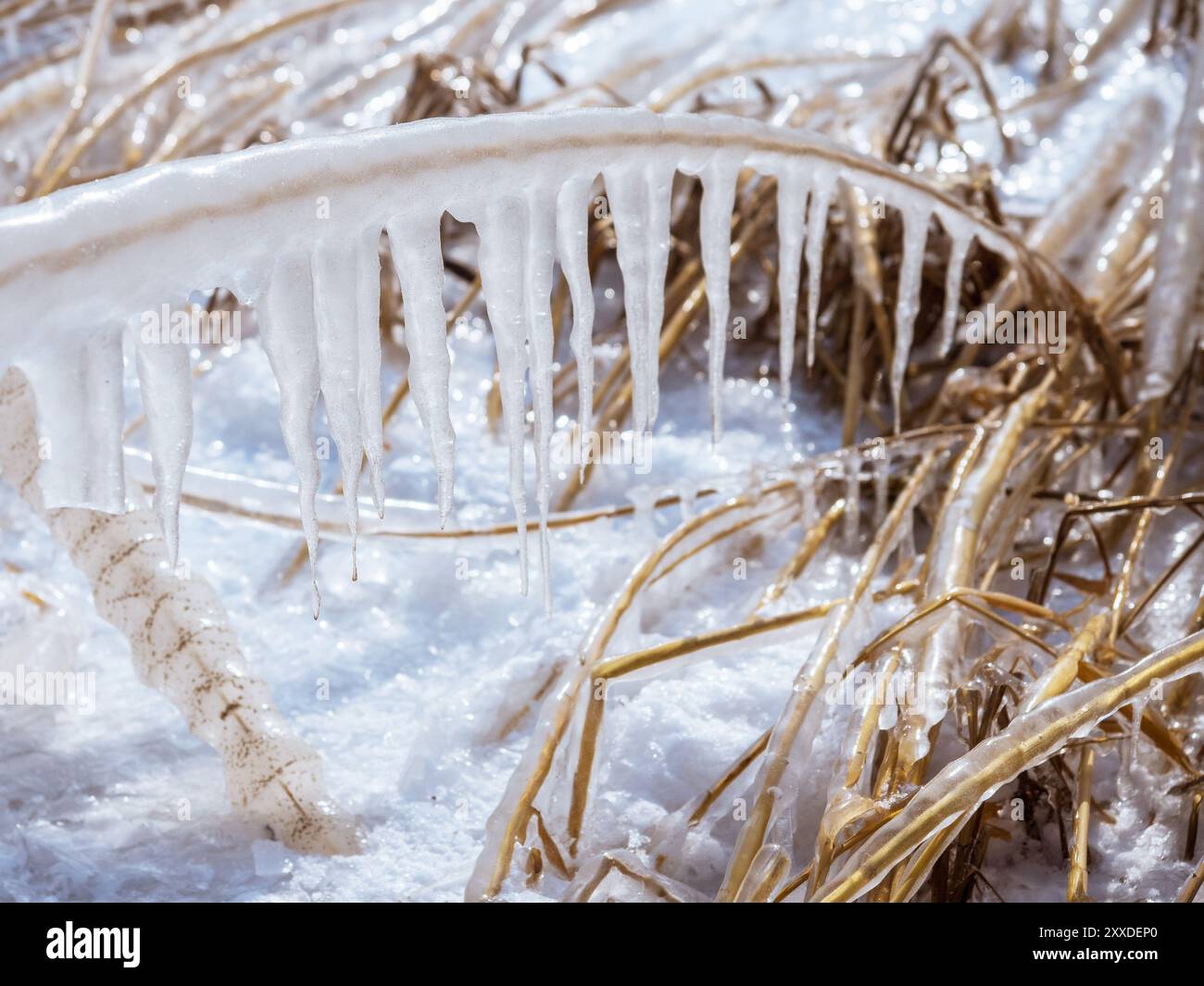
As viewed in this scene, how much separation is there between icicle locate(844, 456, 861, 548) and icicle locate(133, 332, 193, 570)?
0.76 meters

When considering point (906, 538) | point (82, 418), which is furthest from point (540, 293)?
point (906, 538)

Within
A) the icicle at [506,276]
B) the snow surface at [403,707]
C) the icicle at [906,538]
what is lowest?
the snow surface at [403,707]

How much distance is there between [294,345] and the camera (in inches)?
26.5

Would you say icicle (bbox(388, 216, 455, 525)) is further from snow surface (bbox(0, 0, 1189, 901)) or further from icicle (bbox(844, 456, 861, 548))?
icicle (bbox(844, 456, 861, 548))

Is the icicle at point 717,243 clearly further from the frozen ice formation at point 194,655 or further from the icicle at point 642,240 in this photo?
the frozen ice formation at point 194,655

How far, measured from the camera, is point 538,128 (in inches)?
29.3

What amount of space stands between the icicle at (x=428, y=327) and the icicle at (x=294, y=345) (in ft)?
0.18

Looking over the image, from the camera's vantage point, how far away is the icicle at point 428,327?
708 mm

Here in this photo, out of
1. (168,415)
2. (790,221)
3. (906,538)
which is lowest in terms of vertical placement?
(906,538)

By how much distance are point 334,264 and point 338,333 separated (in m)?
0.04

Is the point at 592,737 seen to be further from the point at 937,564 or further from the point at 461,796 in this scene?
the point at 937,564

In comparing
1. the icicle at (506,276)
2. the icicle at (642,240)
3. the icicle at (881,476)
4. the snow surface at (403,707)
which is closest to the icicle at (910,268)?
the icicle at (881,476)

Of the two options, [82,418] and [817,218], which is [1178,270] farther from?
[82,418]

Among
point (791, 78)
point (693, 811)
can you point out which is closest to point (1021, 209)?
point (791, 78)
